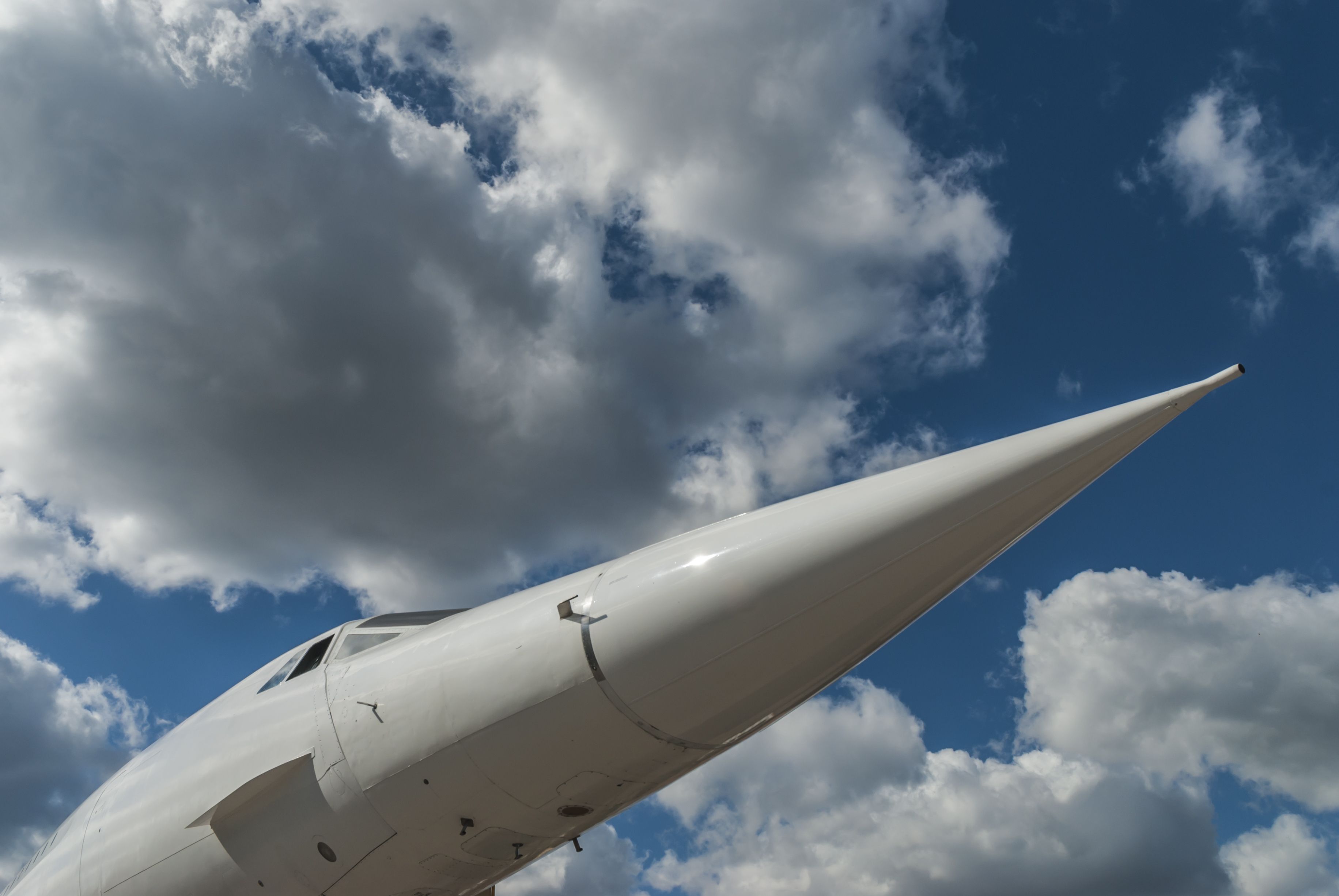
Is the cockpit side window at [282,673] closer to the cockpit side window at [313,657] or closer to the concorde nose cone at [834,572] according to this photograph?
the cockpit side window at [313,657]

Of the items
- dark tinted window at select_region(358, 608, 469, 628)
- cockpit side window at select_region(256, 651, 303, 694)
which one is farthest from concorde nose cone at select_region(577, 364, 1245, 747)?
cockpit side window at select_region(256, 651, 303, 694)

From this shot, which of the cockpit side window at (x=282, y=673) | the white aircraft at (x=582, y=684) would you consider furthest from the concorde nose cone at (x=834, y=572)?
the cockpit side window at (x=282, y=673)

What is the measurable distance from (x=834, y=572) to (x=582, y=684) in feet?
5.35

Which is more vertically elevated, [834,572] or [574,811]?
[834,572]

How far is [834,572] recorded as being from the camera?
457cm

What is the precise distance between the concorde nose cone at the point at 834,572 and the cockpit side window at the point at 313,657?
3247mm

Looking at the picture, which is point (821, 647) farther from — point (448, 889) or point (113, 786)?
point (113, 786)

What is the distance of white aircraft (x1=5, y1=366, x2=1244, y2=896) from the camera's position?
15.1 feet

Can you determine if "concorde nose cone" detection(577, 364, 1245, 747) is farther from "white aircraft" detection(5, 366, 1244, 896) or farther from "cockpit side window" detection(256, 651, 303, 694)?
"cockpit side window" detection(256, 651, 303, 694)

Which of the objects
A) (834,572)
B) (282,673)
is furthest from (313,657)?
(834,572)

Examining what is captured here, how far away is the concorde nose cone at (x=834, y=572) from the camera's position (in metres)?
4.55

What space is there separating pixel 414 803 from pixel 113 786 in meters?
4.90

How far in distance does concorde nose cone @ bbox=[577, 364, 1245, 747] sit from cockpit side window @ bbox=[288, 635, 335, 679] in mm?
3247

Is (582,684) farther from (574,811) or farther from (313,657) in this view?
(313,657)
